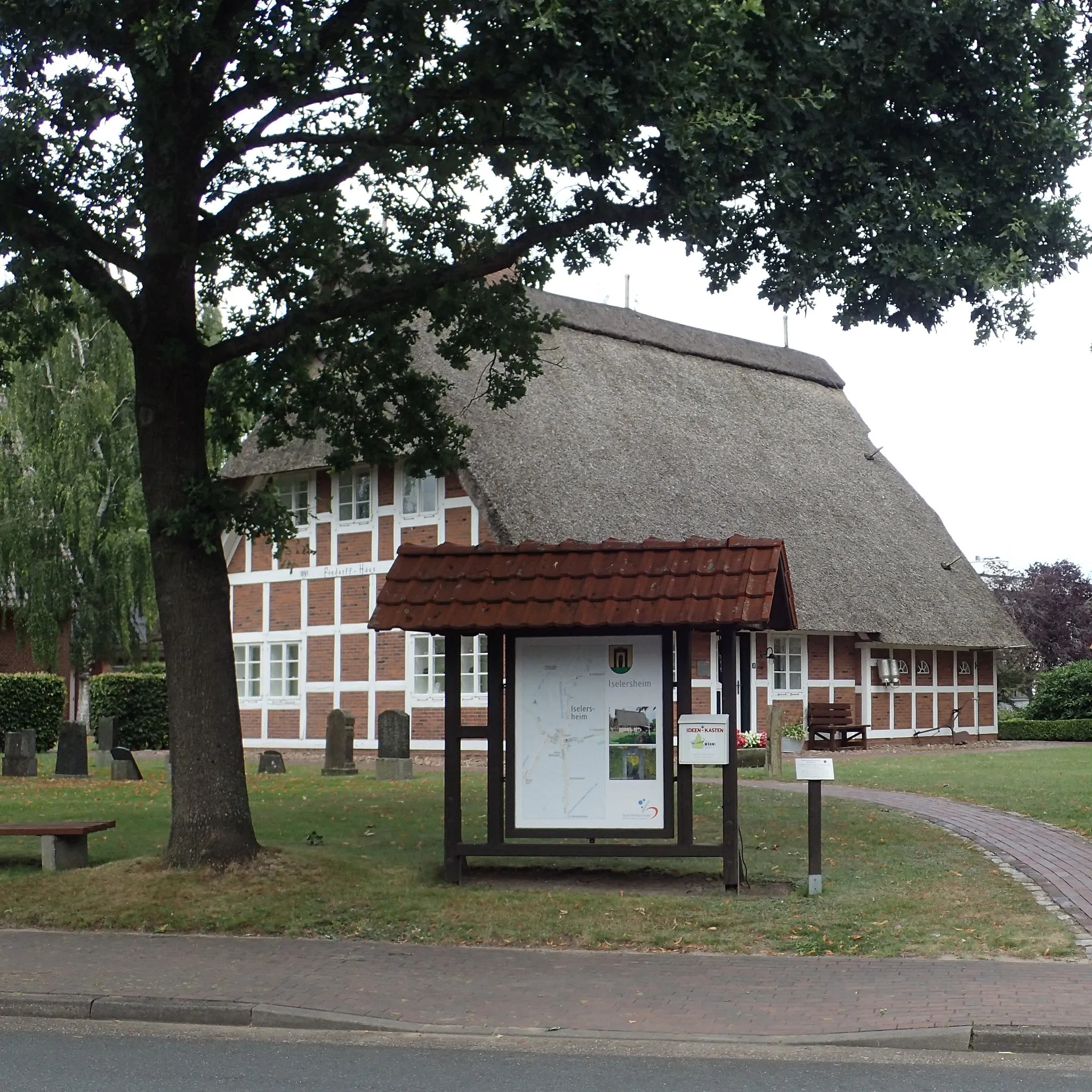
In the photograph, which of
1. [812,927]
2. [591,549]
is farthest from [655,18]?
[812,927]

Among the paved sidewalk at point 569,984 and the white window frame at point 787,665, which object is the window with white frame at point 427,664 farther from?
the paved sidewalk at point 569,984

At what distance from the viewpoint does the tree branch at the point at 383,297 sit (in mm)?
12484

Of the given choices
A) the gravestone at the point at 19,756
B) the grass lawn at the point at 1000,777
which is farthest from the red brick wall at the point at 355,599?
the grass lawn at the point at 1000,777

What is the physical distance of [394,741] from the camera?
23.9 m

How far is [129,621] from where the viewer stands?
3888cm

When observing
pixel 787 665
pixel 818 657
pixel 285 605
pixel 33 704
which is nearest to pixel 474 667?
pixel 285 605

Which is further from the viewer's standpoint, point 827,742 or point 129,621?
point 129,621

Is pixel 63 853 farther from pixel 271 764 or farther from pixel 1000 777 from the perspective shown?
pixel 1000 777

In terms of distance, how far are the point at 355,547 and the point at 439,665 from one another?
136 inches

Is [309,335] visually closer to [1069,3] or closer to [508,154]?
[508,154]

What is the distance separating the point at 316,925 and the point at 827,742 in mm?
24336

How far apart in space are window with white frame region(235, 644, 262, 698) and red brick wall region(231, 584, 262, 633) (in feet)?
1.42

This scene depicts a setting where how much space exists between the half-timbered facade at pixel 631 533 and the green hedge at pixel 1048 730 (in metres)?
2.19

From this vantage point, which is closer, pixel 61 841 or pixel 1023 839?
pixel 61 841
